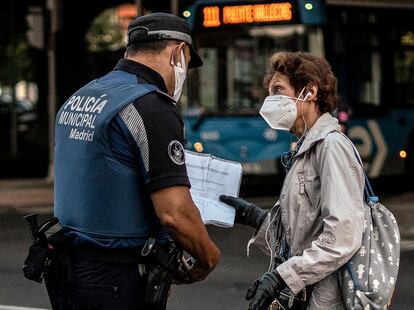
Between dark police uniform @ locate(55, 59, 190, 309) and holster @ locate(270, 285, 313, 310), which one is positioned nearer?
dark police uniform @ locate(55, 59, 190, 309)

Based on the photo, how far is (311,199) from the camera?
12.6 feet

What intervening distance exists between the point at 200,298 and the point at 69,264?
462 centimetres

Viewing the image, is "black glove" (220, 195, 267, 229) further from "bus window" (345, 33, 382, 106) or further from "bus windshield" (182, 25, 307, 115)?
"bus window" (345, 33, 382, 106)

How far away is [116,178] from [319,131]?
2.54 ft

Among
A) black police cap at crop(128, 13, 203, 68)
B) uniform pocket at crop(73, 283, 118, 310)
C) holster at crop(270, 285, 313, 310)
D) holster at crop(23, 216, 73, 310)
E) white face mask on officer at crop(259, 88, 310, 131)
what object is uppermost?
black police cap at crop(128, 13, 203, 68)

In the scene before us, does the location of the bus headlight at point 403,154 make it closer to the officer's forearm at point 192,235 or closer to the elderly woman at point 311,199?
the elderly woman at point 311,199

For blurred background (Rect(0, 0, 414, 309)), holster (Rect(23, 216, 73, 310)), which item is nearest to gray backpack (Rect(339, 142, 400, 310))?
holster (Rect(23, 216, 73, 310))

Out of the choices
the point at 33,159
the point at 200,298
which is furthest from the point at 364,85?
the point at 33,159

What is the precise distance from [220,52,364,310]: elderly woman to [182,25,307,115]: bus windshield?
11.7 metres

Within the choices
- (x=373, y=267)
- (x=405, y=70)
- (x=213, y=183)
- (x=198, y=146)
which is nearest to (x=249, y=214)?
(x=213, y=183)

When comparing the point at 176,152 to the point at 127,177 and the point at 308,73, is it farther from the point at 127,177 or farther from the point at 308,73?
the point at 308,73

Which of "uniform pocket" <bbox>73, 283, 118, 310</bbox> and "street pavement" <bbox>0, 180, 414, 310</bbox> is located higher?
"uniform pocket" <bbox>73, 283, 118, 310</bbox>

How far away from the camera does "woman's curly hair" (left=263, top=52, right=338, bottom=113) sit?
156 inches

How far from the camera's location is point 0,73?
85.2ft
